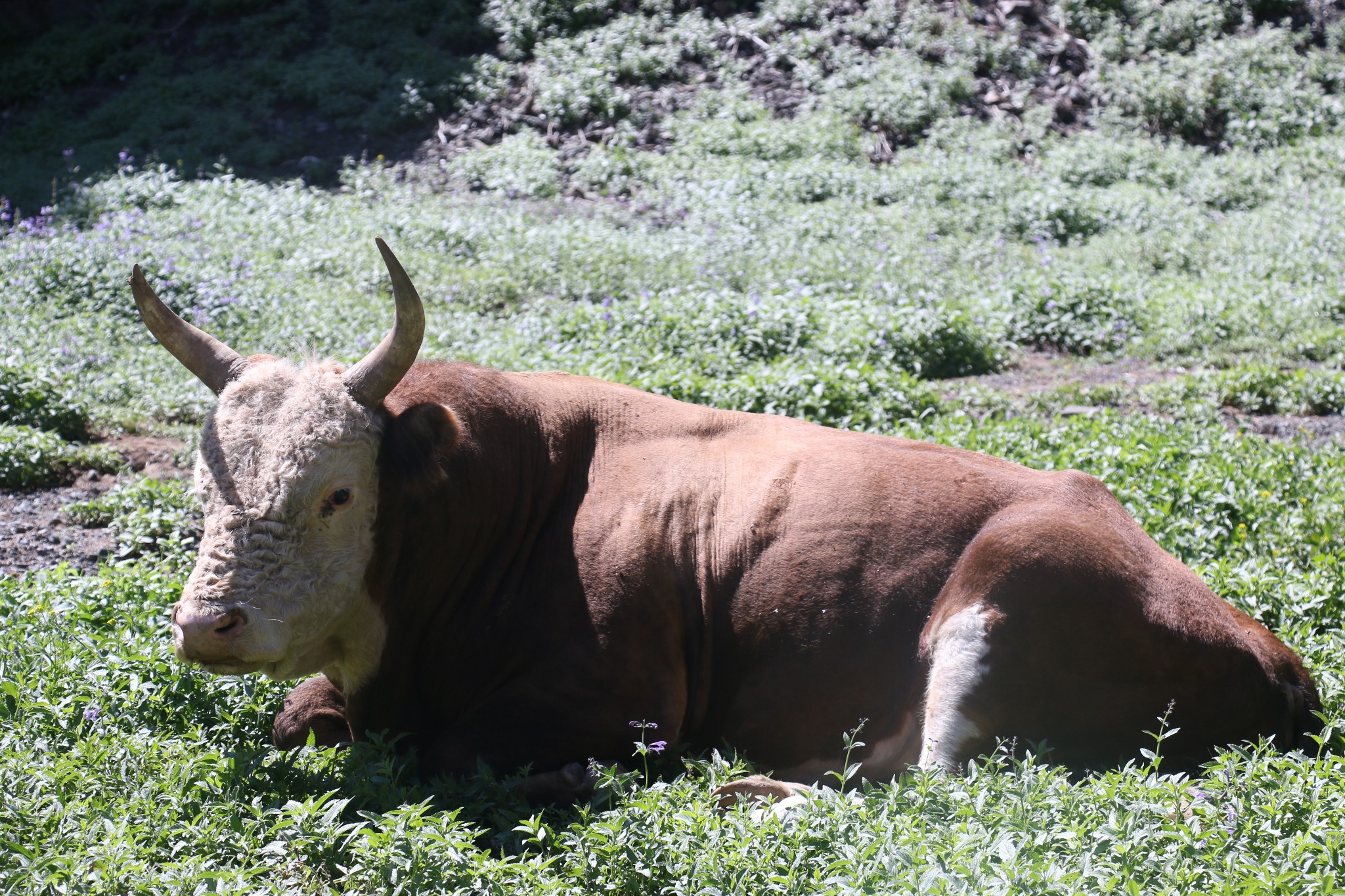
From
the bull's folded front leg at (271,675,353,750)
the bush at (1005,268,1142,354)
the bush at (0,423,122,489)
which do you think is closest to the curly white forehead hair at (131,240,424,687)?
the bull's folded front leg at (271,675,353,750)

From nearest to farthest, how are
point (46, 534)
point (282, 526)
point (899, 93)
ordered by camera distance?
point (282, 526) < point (46, 534) < point (899, 93)

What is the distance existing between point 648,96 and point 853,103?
9.22 feet

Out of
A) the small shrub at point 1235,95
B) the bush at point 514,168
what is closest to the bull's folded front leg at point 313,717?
the bush at point 514,168

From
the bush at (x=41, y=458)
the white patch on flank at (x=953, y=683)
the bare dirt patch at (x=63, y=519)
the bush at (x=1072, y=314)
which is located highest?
the white patch on flank at (x=953, y=683)

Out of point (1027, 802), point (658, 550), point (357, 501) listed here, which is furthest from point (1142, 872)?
point (357, 501)

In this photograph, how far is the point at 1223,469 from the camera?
6340 mm

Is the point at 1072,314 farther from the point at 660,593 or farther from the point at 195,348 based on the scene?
the point at 195,348

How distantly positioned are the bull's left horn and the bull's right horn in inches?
16.5

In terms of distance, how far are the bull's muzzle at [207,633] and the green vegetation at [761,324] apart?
0.31 m

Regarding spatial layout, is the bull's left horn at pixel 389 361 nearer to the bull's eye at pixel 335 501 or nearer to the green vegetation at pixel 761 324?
the bull's eye at pixel 335 501

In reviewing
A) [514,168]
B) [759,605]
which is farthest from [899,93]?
[759,605]

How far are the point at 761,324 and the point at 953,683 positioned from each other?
17.1 ft

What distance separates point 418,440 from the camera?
4121 mm

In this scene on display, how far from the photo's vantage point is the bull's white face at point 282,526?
3637mm
